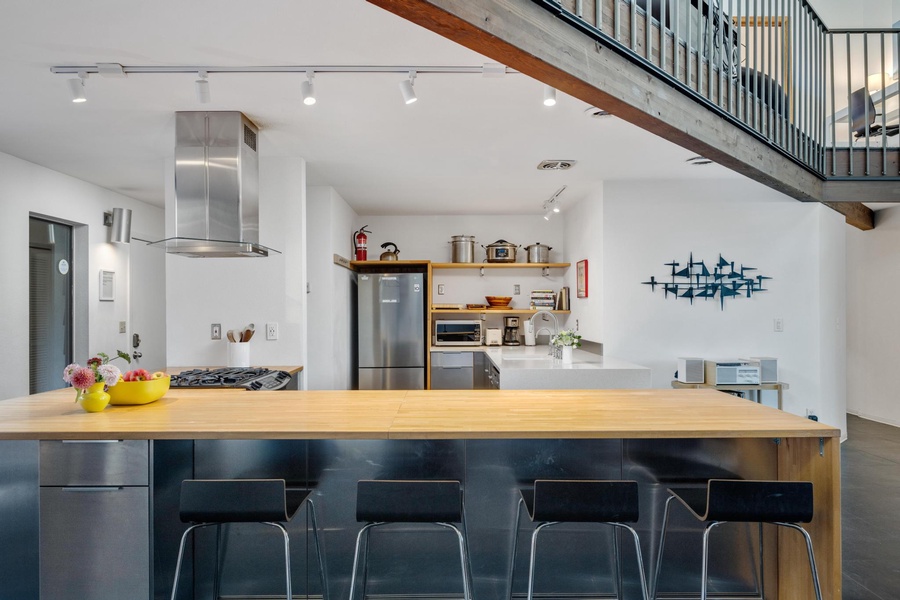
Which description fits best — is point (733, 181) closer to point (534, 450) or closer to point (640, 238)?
point (640, 238)

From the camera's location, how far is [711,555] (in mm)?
2211

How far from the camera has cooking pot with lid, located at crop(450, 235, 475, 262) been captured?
5.78 metres

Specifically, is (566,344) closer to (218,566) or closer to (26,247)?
(218,566)

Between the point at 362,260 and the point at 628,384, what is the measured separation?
3153mm

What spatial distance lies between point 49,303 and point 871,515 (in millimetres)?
6112

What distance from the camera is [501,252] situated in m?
5.72

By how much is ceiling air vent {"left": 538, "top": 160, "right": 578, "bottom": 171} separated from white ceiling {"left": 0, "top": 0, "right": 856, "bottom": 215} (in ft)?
Answer: 0.24

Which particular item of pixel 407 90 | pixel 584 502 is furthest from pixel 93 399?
pixel 584 502

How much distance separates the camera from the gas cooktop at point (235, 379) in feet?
9.71

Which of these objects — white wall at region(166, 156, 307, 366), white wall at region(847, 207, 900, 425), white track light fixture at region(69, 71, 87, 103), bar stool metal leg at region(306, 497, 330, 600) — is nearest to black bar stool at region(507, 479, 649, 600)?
bar stool metal leg at region(306, 497, 330, 600)

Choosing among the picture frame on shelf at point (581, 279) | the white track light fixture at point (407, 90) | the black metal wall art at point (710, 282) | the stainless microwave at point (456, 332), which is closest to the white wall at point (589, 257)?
the picture frame on shelf at point (581, 279)

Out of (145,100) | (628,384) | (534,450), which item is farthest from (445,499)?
(145,100)

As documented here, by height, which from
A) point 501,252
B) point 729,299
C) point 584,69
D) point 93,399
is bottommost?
point 93,399

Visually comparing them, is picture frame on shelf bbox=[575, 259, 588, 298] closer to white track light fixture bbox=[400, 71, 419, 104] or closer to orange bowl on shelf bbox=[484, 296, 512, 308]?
orange bowl on shelf bbox=[484, 296, 512, 308]
